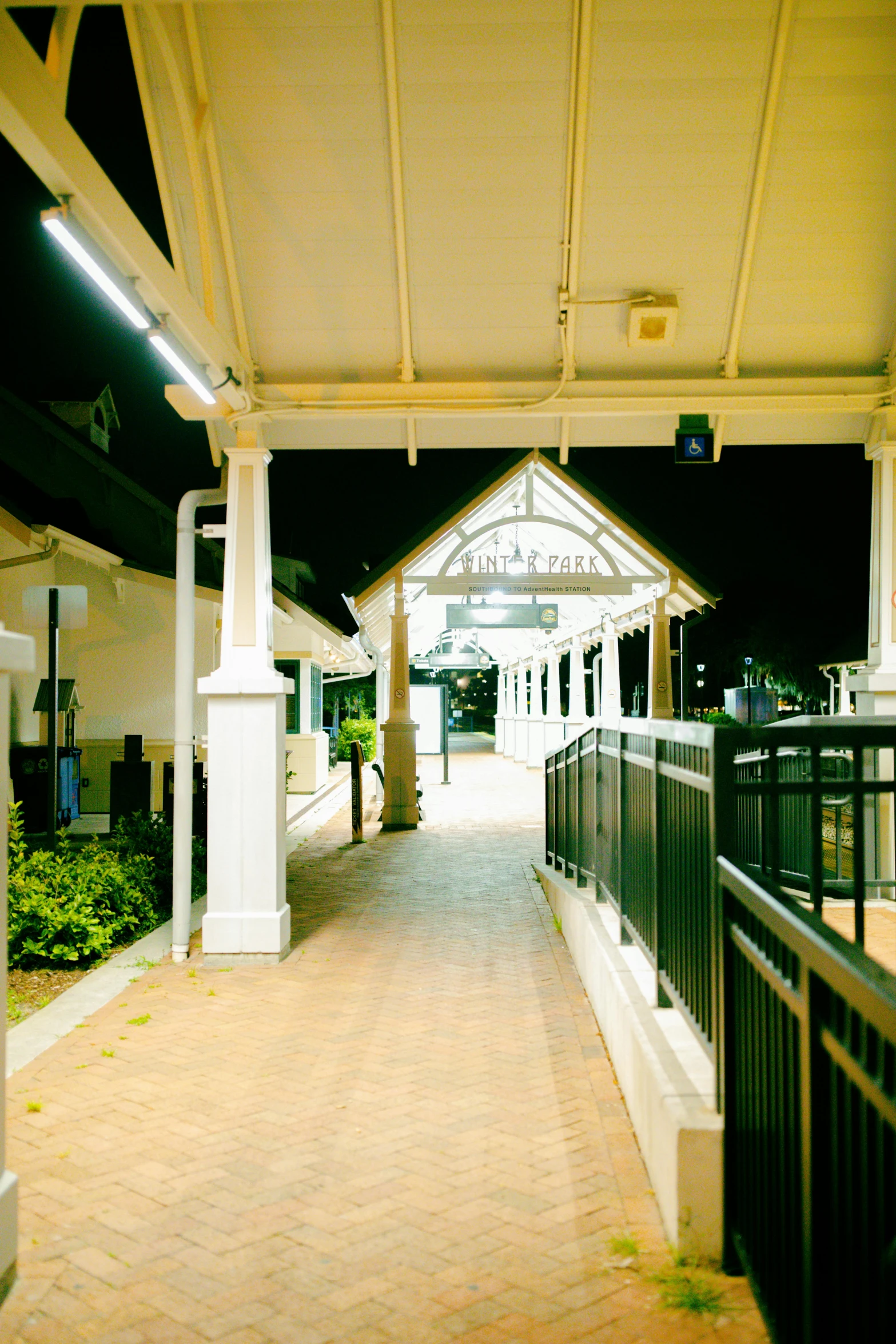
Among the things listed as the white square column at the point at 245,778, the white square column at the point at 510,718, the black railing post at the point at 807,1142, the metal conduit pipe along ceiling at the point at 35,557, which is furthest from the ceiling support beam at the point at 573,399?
the white square column at the point at 510,718

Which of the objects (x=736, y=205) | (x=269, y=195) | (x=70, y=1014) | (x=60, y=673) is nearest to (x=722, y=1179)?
(x=70, y=1014)

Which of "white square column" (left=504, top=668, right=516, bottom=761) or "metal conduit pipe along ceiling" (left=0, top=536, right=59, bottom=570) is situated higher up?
"metal conduit pipe along ceiling" (left=0, top=536, right=59, bottom=570)

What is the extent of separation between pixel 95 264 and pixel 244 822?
3.77 meters

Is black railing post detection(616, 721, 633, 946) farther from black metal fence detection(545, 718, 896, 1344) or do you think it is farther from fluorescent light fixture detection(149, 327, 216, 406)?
fluorescent light fixture detection(149, 327, 216, 406)

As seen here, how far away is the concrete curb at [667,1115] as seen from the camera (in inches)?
116

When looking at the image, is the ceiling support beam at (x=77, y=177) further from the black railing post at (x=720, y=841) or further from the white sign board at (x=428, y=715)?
the white sign board at (x=428, y=715)

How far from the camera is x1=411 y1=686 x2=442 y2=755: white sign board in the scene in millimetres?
26094

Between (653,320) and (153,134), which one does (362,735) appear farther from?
(153,134)

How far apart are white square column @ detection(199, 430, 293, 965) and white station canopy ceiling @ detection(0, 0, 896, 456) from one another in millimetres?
1193

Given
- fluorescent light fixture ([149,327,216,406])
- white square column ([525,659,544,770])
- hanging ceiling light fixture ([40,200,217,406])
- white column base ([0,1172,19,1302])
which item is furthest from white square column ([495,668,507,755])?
white column base ([0,1172,19,1302])

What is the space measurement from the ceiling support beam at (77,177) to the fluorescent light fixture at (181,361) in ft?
0.34

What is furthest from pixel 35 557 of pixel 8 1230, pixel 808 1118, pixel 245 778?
pixel 808 1118

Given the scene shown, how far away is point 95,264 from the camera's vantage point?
4.25 m

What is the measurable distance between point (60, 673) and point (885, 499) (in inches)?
446
